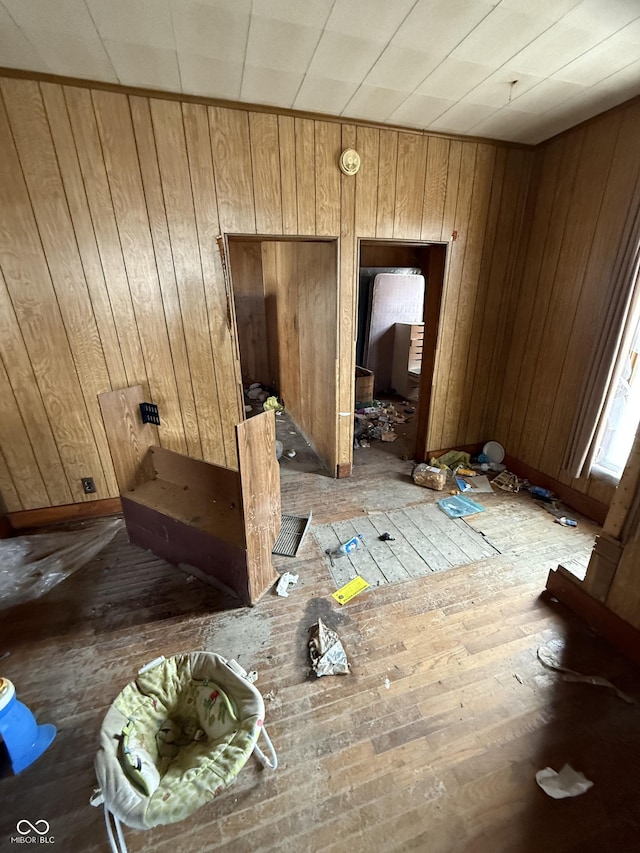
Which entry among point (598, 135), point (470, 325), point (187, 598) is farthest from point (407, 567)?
point (598, 135)

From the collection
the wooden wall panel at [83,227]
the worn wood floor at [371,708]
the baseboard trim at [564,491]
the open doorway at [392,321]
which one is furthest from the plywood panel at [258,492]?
the open doorway at [392,321]

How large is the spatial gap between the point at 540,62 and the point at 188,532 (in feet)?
10.1

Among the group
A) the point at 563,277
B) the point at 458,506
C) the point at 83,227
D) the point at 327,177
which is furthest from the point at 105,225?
the point at 563,277

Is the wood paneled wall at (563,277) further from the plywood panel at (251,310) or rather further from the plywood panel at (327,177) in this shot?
the plywood panel at (251,310)

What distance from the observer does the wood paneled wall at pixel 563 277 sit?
228cm

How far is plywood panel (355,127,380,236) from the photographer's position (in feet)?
7.96

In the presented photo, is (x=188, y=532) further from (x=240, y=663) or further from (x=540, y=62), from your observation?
(x=540, y=62)

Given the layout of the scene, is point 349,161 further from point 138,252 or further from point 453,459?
point 453,459

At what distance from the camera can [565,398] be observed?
271 centimetres

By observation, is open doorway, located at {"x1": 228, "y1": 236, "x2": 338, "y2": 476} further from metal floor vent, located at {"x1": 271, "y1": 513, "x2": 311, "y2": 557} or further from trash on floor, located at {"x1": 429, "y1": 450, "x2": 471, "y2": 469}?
trash on floor, located at {"x1": 429, "y1": 450, "x2": 471, "y2": 469}

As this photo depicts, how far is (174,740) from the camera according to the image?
118 centimetres

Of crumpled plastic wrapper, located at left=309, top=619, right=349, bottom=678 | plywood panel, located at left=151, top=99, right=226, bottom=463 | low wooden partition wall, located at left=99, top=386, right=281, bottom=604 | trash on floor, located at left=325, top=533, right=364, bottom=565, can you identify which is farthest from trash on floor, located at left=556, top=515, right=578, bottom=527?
plywood panel, located at left=151, top=99, right=226, bottom=463

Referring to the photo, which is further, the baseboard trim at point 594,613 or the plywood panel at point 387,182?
the plywood panel at point 387,182

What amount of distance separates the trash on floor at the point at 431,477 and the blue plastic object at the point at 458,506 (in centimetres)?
15
